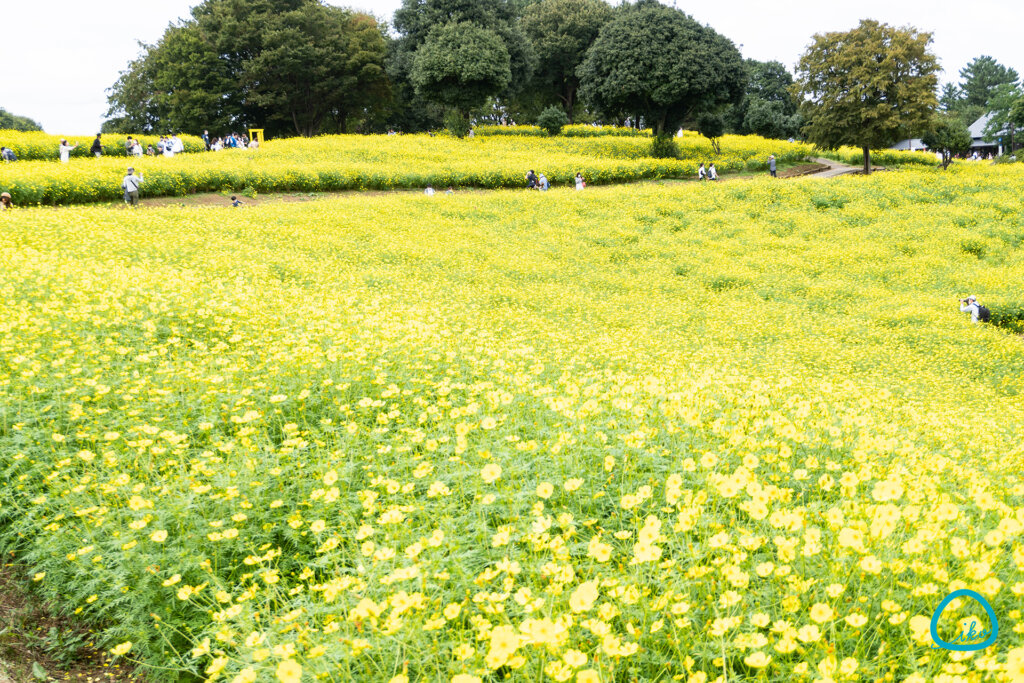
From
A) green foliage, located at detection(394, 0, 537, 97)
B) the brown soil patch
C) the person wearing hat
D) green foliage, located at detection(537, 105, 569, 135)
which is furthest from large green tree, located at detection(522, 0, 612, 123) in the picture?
the brown soil patch

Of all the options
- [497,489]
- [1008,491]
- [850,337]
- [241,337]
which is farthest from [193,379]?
[850,337]

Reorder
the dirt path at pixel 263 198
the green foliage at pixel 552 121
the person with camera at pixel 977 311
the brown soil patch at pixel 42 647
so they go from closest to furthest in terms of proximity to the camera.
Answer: the brown soil patch at pixel 42 647 < the person with camera at pixel 977 311 < the dirt path at pixel 263 198 < the green foliage at pixel 552 121

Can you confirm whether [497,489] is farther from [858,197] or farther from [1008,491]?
[858,197]

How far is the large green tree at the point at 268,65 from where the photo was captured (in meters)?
51.2

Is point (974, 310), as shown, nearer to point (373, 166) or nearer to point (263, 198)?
point (263, 198)

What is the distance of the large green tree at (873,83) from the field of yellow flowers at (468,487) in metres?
28.2

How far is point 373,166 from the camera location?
32.3m

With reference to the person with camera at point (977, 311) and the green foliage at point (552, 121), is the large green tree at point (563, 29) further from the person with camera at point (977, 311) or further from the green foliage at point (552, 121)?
the person with camera at point (977, 311)

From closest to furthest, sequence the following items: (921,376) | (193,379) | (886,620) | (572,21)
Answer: (886,620) < (193,379) < (921,376) < (572,21)

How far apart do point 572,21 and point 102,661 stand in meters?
60.3

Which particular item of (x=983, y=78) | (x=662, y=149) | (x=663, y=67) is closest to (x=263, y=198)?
(x=663, y=67)

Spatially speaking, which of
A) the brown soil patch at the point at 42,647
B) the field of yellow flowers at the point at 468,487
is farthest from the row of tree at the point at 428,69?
the brown soil patch at the point at 42,647

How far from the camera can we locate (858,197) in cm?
3161

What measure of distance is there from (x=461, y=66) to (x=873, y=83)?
78.6 feet
